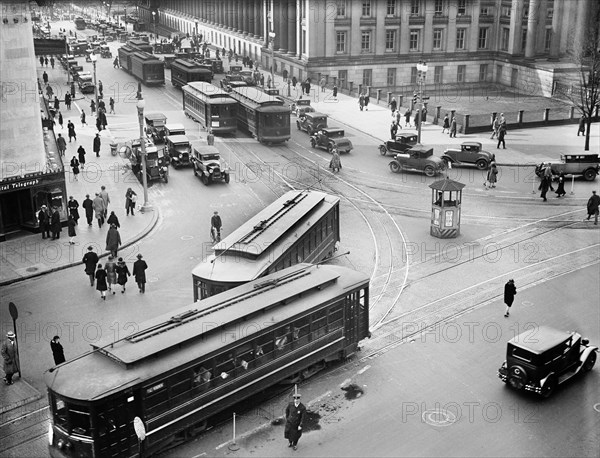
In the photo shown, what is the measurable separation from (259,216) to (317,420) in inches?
405

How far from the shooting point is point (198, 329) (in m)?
20.4

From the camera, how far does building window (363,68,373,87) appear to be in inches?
3310

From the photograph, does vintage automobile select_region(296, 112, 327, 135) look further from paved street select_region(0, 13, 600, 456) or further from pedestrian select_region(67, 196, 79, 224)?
pedestrian select_region(67, 196, 79, 224)

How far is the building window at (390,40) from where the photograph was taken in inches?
3305

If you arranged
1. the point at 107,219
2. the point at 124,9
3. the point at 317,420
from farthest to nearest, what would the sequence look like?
the point at 124,9 → the point at 107,219 → the point at 317,420

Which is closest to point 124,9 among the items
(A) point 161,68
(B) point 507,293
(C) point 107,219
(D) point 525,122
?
(A) point 161,68

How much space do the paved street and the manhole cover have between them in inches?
7.0

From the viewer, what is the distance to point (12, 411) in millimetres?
22219

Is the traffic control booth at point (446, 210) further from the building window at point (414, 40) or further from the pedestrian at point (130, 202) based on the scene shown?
the building window at point (414, 40)

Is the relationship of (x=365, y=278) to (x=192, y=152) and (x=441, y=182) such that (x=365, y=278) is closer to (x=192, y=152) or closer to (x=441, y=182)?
(x=441, y=182)

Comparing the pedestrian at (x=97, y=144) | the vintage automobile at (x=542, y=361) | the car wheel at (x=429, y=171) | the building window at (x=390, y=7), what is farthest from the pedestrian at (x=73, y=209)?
the building window at (x=390, y=7)

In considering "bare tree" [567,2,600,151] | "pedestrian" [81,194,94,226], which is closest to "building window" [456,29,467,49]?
"bare tree" [567,2,600,151]

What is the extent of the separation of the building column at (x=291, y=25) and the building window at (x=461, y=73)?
17459 mm

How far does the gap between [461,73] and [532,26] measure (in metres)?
10.4
